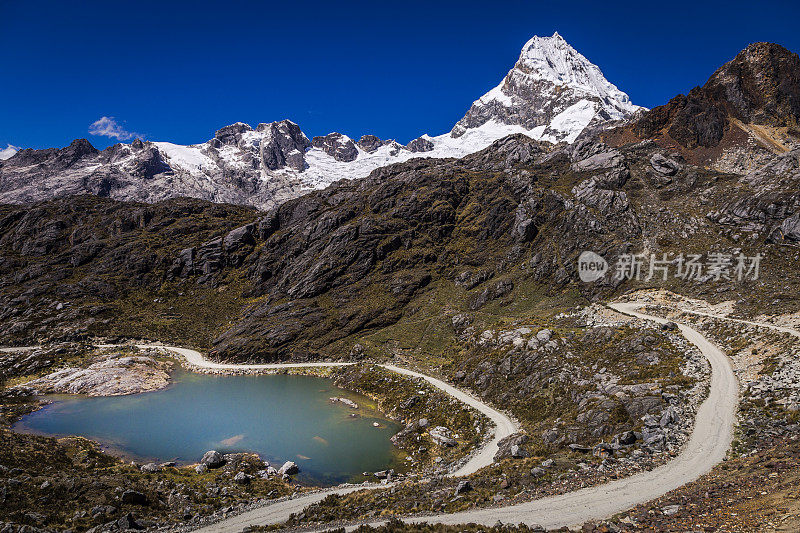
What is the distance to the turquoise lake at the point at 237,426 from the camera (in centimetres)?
4356

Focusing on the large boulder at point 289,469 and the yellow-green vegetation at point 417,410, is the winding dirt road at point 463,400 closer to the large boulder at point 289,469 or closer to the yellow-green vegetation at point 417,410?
the yellow-green vegetation at point 417,410

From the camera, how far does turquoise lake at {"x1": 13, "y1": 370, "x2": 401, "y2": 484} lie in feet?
143

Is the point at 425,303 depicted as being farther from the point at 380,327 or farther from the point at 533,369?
the point at 533,369

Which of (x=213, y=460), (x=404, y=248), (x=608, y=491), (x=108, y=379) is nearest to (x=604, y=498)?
(x=608, y=491)

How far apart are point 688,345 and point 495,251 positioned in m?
65.7

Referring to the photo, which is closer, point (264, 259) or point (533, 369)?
point (533, 369)

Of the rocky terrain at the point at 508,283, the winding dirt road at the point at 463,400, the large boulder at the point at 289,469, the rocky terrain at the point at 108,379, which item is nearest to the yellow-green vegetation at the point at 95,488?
the large boulder at the point at 289,469

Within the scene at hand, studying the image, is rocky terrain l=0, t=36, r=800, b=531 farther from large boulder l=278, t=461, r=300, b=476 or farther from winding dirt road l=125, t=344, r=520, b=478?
large boulder l=278, t=461, r=300, b=476

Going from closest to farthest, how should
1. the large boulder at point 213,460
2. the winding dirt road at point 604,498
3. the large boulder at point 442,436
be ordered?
1. the winding dirt road at point 604,498
2. the large boulder at point 213,460
3. the large boulder at point 442,436

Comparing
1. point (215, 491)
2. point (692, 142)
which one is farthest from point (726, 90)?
point (215, 491)

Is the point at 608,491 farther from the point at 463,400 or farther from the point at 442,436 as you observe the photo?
the point at 463,400

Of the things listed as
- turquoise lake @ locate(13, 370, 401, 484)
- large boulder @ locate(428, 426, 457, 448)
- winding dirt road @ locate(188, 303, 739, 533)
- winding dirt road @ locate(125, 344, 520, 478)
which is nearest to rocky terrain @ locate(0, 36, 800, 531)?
large boulder @ locate(428, 426, 457, 448)

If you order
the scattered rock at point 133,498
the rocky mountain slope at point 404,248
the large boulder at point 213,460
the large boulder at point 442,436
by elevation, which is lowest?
the large boulder at point 442,436

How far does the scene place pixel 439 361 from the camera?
74.6 m
